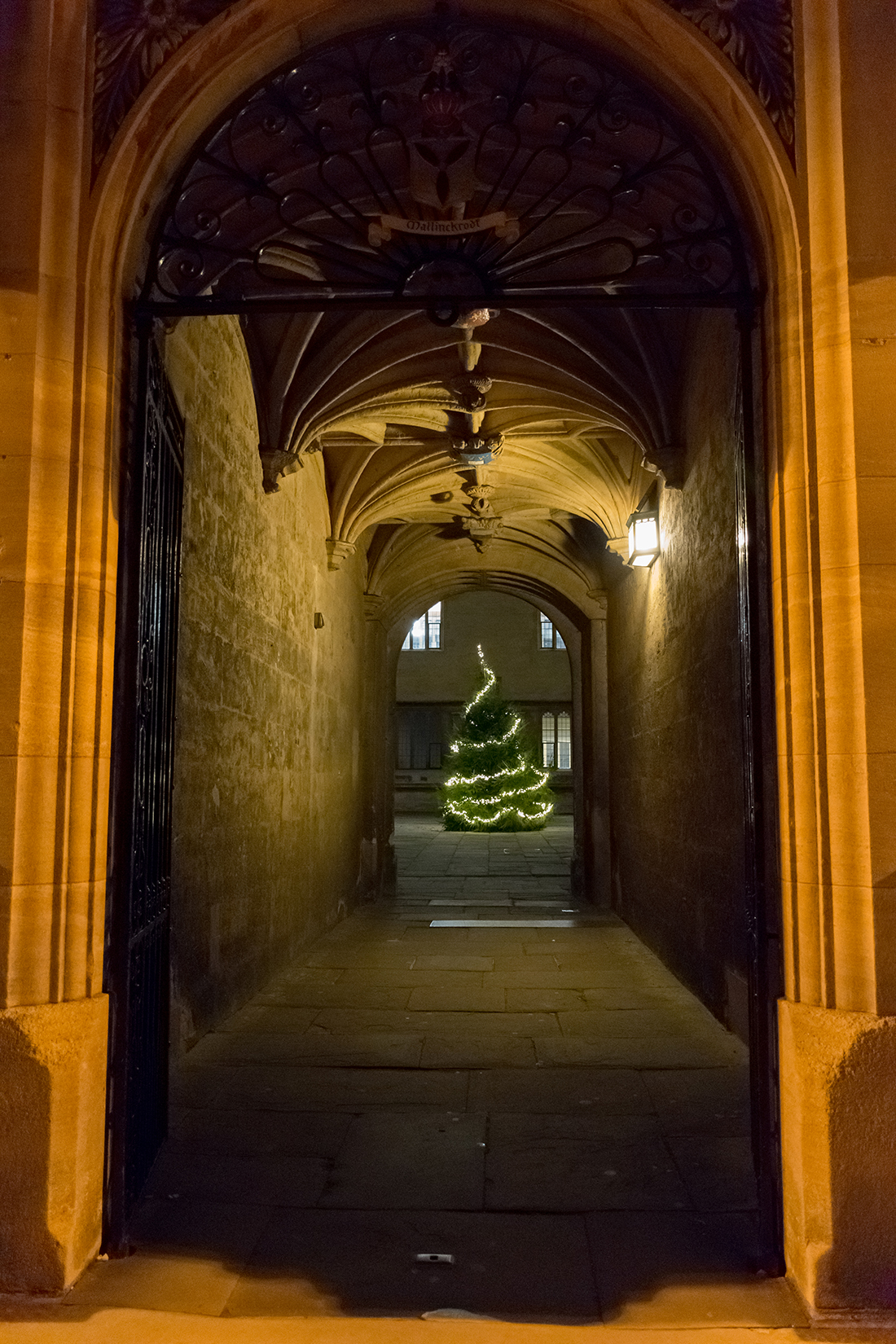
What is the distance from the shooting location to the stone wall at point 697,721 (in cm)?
477

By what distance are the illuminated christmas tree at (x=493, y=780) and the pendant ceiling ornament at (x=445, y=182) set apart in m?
16.5

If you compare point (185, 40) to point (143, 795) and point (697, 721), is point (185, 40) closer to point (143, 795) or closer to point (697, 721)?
point (143, 795)

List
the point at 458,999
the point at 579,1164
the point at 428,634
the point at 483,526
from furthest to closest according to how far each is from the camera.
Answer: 1. the point at 428,634
2. the point at 483,526
3. the point at 458,999
4. the point at 579,1164

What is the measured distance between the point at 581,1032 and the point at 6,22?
15.4ft

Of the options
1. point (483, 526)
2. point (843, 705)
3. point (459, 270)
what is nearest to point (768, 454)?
point (843, 705)

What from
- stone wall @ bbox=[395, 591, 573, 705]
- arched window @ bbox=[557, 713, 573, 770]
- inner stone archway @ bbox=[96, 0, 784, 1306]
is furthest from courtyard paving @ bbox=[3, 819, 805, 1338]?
stone wall @ bbox=[395, 591, 573, 705]

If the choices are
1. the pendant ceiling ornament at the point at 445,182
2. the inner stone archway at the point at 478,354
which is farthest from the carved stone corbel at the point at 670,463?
the pendant ceiling ornament at the point at 445,182

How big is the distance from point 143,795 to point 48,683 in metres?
0.74

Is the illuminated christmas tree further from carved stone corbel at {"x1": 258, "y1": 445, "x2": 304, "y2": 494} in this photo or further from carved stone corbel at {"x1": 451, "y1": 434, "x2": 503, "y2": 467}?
carved stone corbel at {"x1": 258, "y1": 445, "x2": 304, "y2": 494}

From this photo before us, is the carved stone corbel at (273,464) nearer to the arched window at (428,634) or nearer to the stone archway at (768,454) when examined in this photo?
the stone archway at (768,454)

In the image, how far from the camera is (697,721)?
5.70 m

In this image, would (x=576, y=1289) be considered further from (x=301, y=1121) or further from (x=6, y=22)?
(x=6, y=22)

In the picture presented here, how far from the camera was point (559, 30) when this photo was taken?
2.89 m

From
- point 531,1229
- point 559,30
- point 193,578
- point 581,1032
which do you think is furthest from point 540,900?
point 559,30
